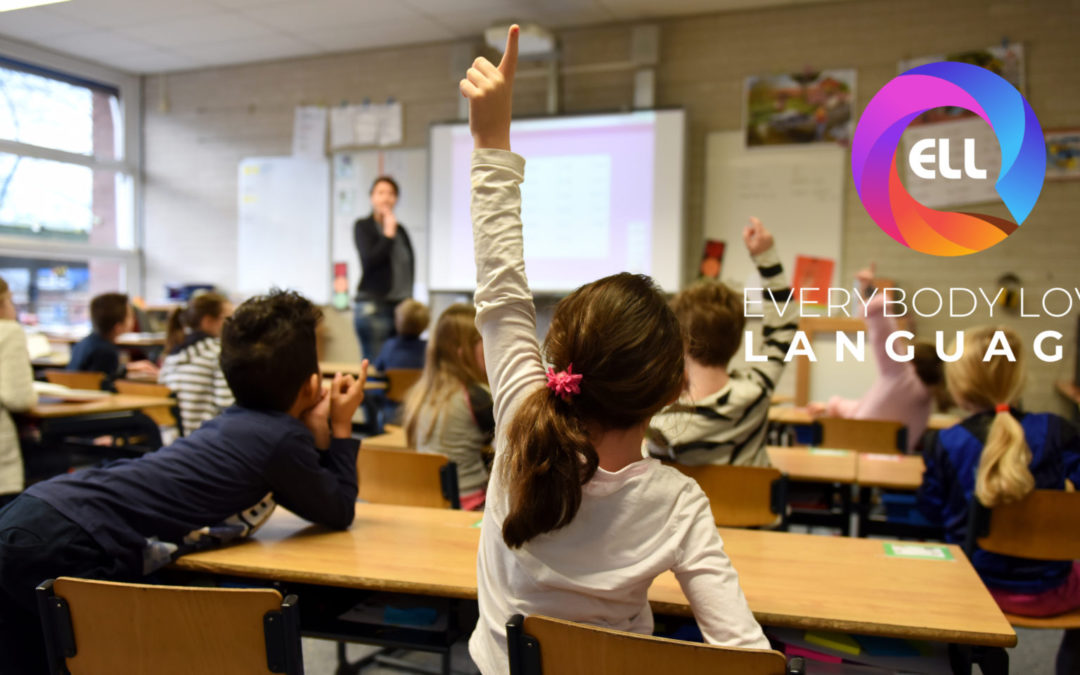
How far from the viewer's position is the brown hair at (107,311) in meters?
4.36

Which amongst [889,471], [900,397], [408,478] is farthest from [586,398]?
[900,397]

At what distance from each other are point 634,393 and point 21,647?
1.24m

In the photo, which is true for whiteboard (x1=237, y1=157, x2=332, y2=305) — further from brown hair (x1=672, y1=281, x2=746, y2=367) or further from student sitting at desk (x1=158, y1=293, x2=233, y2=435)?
brown hair (x1=672, y1=281, x2=746, y2=367)

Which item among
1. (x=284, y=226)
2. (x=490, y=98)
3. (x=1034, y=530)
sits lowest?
(x=1034, y=530)

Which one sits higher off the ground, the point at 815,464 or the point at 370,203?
the point at 370,203

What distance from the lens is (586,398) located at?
1.02m

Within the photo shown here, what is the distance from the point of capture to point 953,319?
5176 mm

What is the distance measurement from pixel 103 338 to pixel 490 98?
13.9 feet

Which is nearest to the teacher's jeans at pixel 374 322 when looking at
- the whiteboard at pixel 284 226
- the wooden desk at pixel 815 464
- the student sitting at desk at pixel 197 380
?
the whiteboard at pixel 284 226

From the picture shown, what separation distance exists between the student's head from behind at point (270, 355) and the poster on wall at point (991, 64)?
4570 millimetres

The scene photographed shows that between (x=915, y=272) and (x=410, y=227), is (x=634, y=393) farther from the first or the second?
(x=410, y=227)

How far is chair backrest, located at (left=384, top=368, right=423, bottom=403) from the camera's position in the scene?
432 centimetres

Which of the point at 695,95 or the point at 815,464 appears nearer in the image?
the point at 815,464

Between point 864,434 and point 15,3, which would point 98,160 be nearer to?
point 15,3
